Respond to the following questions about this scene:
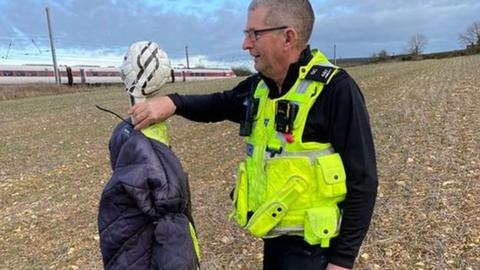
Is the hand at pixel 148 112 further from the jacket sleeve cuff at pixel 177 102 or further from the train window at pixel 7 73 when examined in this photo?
the train window at pixel 7 73

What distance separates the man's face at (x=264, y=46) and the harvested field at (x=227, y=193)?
2.82m

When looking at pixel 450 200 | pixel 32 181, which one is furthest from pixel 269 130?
pixel 32 181

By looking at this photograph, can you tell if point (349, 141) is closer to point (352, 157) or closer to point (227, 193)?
point (352, 157)

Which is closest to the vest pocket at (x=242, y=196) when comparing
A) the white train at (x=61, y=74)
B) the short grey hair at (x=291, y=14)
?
the short grey hair at (x=291, y=14)

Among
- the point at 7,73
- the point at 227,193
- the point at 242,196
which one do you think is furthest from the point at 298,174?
the point at 7,73

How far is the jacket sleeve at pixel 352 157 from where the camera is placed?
2.11 meters

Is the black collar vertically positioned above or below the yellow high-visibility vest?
above

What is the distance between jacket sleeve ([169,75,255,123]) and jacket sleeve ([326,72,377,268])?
74 centimetres

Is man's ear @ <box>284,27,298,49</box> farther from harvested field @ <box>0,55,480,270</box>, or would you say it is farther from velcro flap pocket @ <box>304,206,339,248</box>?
harvested field @ <box>0,55,480,270</box>

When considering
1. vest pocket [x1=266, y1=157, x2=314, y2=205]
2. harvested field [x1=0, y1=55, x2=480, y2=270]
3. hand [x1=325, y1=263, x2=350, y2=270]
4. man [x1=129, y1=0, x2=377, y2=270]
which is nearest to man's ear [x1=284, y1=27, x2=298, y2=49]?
man [x1=129, y1=0, x2=377, y2=270]

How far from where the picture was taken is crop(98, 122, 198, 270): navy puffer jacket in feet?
7.36

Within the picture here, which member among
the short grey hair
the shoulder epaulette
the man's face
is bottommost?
the shoulder epaulette

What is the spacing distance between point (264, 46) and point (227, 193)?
4.83m

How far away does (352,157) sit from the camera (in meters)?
2.13
